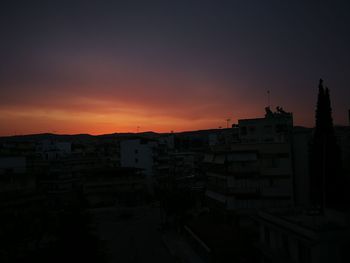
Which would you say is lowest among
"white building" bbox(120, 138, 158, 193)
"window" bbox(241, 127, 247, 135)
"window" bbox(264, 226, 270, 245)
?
"window" bbox(264, 226, 270, 245)

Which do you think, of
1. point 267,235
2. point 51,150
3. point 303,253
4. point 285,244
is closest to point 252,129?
point 267,235

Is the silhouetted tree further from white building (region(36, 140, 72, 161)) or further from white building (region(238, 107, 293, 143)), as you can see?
white building (region(36, 140, 72, 161))

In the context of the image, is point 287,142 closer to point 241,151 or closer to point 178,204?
point 241,151

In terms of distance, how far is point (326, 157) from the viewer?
25.0 m

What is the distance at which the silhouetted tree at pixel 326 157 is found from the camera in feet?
77.0

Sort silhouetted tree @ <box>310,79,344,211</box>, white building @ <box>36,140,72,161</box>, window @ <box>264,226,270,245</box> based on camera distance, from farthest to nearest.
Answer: white building @ <box>36,140,72,161</box> < silhouetted tree @ <box>310,79,344,211</box> < window @ <box>264,226,270,245</box>

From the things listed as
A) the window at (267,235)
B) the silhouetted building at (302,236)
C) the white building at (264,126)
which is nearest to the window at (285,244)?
the silhouetted building at (302,236)

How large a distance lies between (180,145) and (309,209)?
11304 cm

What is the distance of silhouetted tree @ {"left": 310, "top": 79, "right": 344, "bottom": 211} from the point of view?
23.5m

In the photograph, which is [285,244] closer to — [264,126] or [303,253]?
[303,253]

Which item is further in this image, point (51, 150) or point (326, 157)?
point (51, 150)

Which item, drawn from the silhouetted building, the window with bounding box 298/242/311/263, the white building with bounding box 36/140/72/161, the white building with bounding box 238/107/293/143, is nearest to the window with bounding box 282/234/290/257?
the silhouetted building

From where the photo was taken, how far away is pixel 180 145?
130750 millimetres

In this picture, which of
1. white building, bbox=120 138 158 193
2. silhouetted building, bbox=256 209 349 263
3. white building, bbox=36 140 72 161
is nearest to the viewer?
silhouetted building, bbox=256 209 349 263
